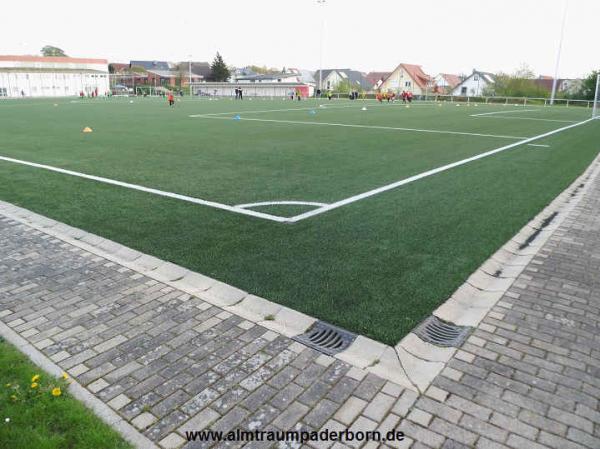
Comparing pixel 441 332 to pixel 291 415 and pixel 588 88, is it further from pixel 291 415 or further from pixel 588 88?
pixel 588 88

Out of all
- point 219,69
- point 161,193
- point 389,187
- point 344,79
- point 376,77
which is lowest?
point 161,193

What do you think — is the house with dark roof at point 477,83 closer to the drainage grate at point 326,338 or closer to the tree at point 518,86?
the tree at point 518,86

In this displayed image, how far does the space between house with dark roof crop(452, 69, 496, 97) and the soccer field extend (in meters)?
81.8

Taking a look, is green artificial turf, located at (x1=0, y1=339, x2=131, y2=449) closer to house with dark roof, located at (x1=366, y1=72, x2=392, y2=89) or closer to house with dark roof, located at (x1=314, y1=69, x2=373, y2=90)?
house with dark roof, located at (x1=314, y1=69, x2=373, y2=90)

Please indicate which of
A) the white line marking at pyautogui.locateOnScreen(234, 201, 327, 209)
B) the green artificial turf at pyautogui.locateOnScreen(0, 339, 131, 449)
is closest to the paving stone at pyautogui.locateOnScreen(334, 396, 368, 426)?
the green artificial turf at pyautogui.locateOnScreen(0, 339, 131, 449)

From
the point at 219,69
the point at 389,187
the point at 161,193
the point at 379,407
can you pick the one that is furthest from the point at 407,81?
the point at 379,407

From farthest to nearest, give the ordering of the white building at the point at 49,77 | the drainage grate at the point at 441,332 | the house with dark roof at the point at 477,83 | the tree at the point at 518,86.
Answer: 1. the house with dark roof at the point at 477,83
2. the white building at the point at 49,77
3. the tree at the point at 518,86
4. the drainage grate at the point at 441,332

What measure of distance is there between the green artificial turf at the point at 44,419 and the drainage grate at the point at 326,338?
153 centimetres

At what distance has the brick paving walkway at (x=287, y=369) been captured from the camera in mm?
2898

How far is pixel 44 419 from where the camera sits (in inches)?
112

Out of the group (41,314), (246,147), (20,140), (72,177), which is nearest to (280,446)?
(41,314)

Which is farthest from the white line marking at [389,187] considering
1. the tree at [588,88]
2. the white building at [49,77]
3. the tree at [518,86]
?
the white building at [49,77]

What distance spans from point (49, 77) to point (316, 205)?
265 feet

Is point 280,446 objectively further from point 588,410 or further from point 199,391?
point 588,410
